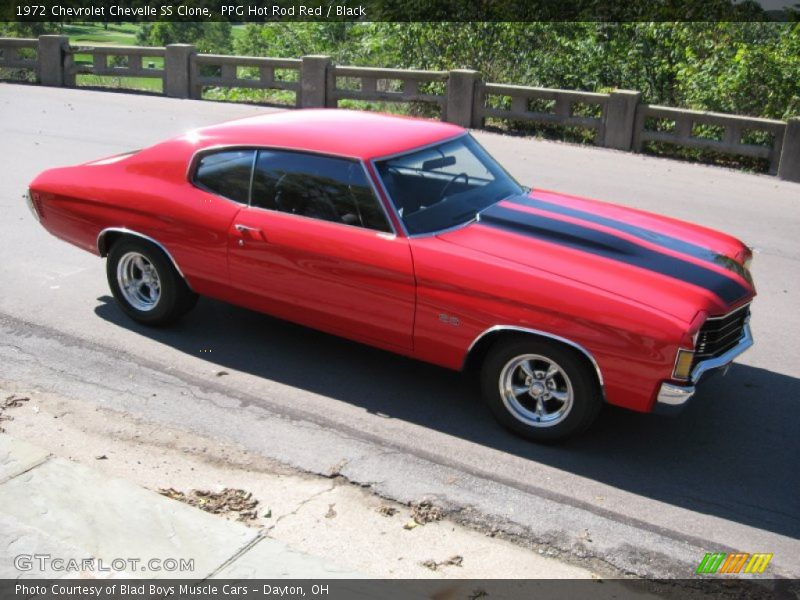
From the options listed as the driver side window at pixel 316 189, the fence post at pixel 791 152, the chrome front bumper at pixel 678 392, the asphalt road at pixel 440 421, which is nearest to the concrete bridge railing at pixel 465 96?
the fence post at pixel 791 152

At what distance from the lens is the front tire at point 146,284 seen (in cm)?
654

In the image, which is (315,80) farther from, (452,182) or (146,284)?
(452,182)

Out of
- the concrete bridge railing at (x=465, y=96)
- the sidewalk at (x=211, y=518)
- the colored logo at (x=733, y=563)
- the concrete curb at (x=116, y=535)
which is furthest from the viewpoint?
the concrete bridge railing at (x=465, y=96)

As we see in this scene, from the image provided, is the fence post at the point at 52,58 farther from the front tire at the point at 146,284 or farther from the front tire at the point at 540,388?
the front tire at the point at 540,388

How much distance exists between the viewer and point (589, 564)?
4.30 metres

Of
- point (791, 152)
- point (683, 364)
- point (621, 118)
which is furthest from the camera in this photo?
point (621, 118)

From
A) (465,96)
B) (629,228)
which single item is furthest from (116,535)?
(465,96)

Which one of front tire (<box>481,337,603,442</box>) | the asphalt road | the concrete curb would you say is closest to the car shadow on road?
the asphalt road

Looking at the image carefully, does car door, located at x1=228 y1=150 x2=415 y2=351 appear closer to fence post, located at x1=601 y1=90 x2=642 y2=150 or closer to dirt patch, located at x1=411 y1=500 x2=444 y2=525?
Result: dirt patch, located at x1=411 y1=500 x2=444 y2=525

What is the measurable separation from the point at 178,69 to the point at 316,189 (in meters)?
14.5

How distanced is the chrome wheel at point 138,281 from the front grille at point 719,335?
145 inches

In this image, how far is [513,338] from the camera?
206 inches

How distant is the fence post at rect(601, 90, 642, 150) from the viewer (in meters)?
14.5

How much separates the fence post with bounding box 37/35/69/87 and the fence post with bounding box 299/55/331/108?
5.96m
